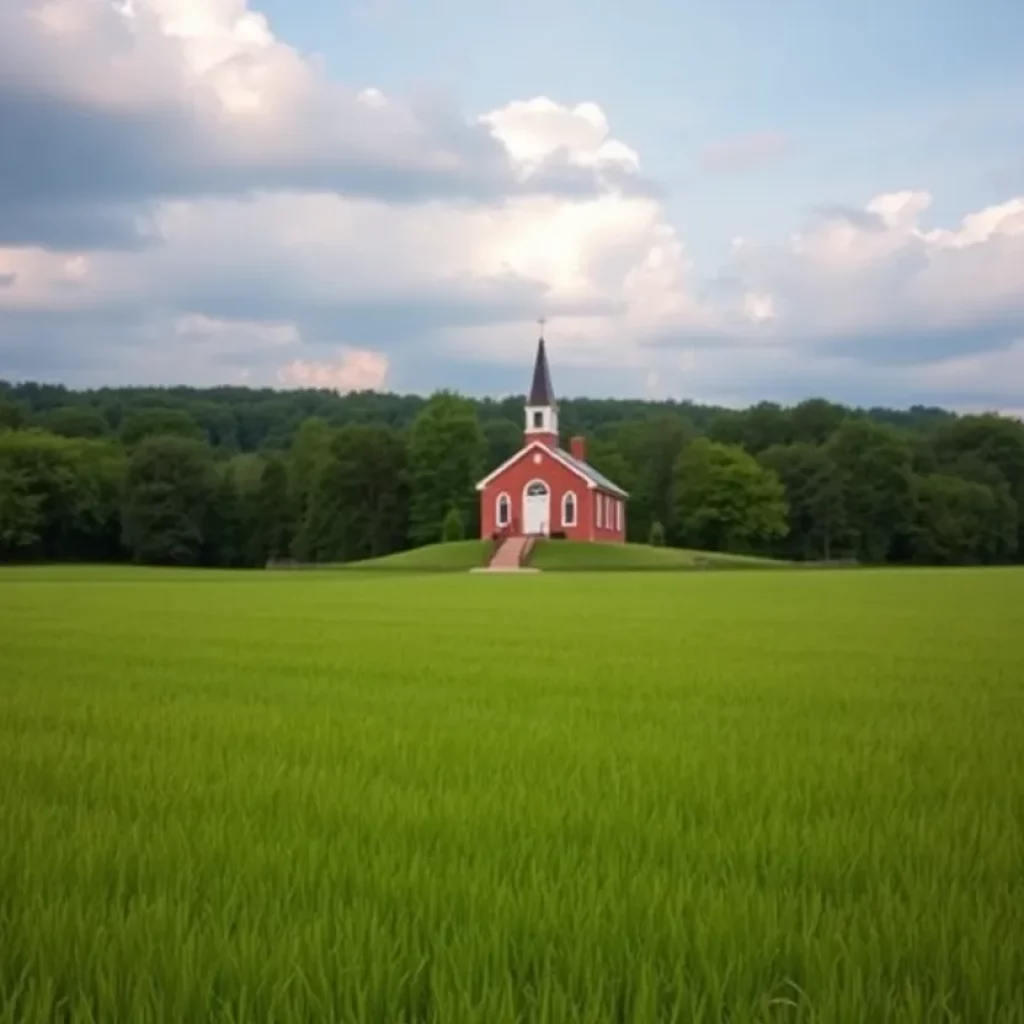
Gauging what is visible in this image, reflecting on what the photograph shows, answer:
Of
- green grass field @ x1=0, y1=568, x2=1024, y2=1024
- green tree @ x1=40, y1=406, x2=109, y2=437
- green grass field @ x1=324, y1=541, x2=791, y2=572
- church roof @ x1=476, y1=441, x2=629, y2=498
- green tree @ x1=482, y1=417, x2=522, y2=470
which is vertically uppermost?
green tree @ x1=40, y1=406, x2=109, y2=437

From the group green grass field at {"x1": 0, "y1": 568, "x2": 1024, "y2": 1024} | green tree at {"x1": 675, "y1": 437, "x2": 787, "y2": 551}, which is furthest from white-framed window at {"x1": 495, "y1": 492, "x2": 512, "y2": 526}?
green grass field at {"x1": 0, "y1": 568, "x2": 1024, "y2": 1024}

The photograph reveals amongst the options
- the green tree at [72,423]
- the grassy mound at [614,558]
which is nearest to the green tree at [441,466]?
the grassy mound at [614,558]

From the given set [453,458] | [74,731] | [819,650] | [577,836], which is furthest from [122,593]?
[453,458]

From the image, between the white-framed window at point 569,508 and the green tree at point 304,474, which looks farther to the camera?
the green tree at point 304,474

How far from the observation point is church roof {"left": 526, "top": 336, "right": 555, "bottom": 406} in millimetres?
84500

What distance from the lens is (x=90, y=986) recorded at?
10.8ft

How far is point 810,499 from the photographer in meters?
104

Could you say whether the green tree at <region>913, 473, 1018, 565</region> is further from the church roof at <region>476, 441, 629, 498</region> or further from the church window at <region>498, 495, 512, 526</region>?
the church window at <region>498, 495, 512, 526</region>

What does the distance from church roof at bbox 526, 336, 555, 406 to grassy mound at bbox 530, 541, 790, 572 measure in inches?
565

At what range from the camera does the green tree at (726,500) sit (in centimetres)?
9900

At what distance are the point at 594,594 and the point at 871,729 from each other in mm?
26520

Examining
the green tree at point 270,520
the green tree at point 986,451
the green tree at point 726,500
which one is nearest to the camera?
the green tree at point 726,500

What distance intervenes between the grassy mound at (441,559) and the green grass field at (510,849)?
184 ft

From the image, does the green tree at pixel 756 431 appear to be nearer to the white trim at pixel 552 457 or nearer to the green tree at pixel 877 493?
the green tree at pixel 877 493
